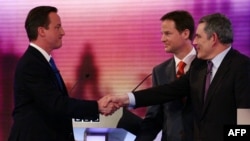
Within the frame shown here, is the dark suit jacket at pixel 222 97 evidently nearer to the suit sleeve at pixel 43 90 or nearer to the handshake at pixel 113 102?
the handshake at pixel 113 102

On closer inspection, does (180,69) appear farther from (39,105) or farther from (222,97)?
(39,105)

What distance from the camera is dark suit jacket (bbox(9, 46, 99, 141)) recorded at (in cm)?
281

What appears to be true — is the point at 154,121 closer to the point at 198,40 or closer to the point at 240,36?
the point at 198,40

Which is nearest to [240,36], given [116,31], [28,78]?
[116,31]

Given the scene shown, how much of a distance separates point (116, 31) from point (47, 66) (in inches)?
51.0

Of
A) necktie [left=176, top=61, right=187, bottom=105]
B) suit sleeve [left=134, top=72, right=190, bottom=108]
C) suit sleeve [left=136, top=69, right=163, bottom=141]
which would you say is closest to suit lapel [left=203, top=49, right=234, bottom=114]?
suit sleeve [left=134, top=72, right=190, bottom=108]

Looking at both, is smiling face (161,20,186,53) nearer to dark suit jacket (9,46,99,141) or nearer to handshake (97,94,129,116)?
handshake (97,94,129,116)

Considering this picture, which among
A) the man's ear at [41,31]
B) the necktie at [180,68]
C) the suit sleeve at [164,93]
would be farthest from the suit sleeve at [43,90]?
the necktie at [180,68]

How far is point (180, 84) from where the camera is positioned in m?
3.07

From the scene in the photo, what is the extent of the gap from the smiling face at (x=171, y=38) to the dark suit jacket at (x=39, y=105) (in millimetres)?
758

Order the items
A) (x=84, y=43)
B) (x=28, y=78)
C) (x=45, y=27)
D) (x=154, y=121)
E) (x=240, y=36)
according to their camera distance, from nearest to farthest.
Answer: (x=28, y=78) → (x=45, y=27) → (x=154, y=121) → (x=240, y=36) → (x=84, y=43)

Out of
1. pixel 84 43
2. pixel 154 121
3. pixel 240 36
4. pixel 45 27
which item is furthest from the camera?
pixel 84 43

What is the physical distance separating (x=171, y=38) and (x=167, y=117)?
1.71ft

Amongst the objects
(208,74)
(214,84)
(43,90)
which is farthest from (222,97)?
(43,90)
